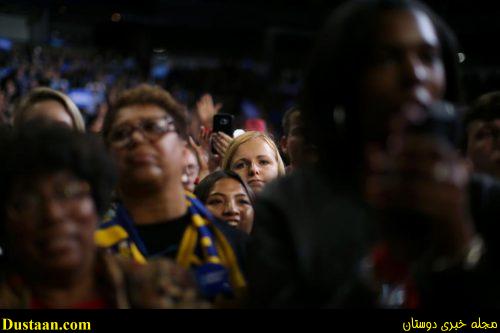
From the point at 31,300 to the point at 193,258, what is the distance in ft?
2.16

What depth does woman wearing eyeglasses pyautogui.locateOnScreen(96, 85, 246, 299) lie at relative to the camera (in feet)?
8.55

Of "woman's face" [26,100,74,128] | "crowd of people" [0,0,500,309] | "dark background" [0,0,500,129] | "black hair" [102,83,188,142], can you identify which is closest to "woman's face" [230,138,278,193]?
"woman's face" [26,100,74,128]

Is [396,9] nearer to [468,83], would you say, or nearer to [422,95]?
[422,95]

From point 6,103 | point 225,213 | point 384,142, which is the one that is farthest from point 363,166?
point 6,103

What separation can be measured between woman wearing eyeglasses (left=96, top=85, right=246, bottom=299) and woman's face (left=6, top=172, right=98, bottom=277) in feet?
→ 1.54

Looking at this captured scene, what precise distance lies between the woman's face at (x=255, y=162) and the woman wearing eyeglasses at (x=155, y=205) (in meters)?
1.42

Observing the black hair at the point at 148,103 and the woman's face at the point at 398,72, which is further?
the black hair at the point at 148,103

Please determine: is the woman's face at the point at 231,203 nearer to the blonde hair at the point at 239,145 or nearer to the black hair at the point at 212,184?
the black hair at the point at 212,184

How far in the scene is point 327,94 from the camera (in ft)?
6.09

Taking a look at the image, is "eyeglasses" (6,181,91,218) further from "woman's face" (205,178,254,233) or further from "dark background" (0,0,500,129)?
"dark background" (0,0,500,129)

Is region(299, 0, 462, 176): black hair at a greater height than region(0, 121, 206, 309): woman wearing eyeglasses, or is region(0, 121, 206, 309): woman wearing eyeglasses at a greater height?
region(299, 0, 462, 176): black hair

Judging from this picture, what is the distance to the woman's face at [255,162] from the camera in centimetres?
424

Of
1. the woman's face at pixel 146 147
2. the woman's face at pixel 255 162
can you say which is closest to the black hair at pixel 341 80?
the woman's face at pixel 146 147

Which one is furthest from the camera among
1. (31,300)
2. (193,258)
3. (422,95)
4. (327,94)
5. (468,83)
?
(468,83)
